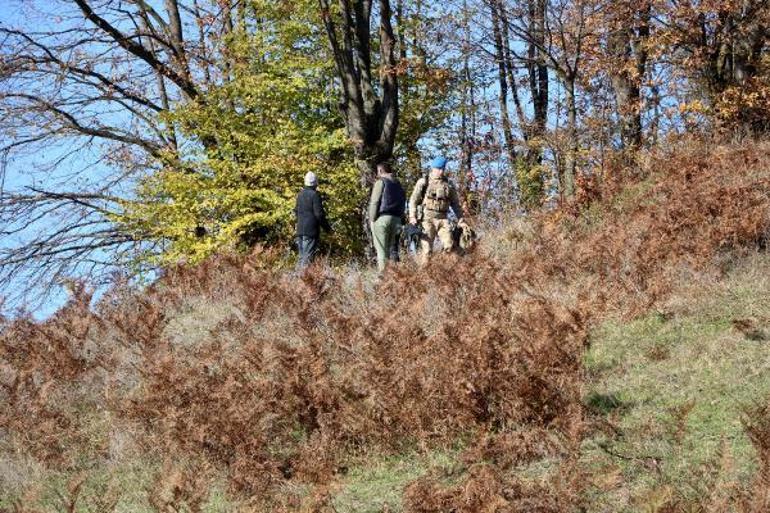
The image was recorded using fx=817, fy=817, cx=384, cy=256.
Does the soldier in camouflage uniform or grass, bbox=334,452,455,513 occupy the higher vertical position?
the soldier in camouflage uniform

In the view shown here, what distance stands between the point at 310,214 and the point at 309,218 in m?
0.06

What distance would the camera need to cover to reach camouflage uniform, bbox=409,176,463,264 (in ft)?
36.7

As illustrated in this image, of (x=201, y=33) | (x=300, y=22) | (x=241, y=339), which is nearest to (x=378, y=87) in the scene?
(x=300, y=22)

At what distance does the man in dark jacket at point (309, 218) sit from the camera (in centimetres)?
1217

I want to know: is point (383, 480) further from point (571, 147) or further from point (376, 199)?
point (571, 147)

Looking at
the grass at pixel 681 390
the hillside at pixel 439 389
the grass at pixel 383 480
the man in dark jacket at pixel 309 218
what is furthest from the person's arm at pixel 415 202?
the grass at pixel 383 480

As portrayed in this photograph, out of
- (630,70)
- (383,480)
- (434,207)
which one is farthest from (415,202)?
(630,70)

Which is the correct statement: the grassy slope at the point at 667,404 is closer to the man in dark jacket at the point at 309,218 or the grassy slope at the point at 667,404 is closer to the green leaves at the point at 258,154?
the man in dark jacket at the point at 309,218

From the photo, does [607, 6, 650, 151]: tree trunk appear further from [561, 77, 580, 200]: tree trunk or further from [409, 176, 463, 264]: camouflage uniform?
[409, 176, 463, 264]: camouflage uniform

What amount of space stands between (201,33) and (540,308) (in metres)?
15.5

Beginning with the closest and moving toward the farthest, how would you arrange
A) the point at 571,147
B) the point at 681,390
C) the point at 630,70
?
the point at 681,390 → the point at 571,147 → the point at 630,70

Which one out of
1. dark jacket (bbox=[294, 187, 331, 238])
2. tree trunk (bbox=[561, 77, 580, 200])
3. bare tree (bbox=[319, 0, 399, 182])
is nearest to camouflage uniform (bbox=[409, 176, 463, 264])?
dark jacket (bbox=[294, 187, 331, 238])

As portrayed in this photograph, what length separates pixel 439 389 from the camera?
5984 mm

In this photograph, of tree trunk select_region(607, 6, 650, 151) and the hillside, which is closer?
the hillside
